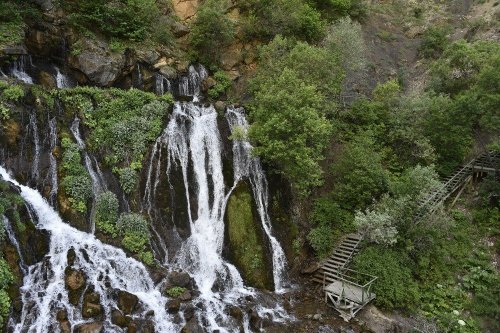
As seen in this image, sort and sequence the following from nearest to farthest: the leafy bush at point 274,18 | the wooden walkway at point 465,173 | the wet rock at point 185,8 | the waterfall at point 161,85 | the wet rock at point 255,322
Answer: the wet rock at point 255,322 → the wooden walkway at point 465,173 → the waterfall at point 161,85 → the leafy bush at point 274,18 → the wet rock at point 185,8

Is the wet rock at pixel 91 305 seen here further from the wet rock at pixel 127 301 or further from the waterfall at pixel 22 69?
the waterfall at pixel 22 69

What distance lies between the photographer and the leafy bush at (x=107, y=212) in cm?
1664

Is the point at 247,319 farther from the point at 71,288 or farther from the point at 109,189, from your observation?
the point at 109,189

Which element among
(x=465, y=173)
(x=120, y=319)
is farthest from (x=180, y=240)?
(x=465, y=173)

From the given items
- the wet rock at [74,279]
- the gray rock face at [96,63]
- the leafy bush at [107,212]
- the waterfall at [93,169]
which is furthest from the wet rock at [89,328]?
the gray rock face at [96,63]

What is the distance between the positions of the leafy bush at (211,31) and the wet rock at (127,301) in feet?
59.7

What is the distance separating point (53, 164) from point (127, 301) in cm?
701

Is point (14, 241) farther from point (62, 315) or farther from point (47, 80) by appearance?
point (47, 80)

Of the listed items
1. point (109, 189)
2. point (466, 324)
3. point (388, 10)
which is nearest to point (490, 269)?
point (466, 324)

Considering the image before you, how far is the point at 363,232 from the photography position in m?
19.0

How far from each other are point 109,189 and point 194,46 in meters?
14.2

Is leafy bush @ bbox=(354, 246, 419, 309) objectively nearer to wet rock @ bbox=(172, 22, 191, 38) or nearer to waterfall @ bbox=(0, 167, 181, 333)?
waterfall @ bbox=(0, 167, 181, 333)

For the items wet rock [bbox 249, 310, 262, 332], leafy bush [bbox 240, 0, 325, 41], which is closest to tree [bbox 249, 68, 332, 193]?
wet rock [bbox 249, 310, 262, 332]

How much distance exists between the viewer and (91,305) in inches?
547
